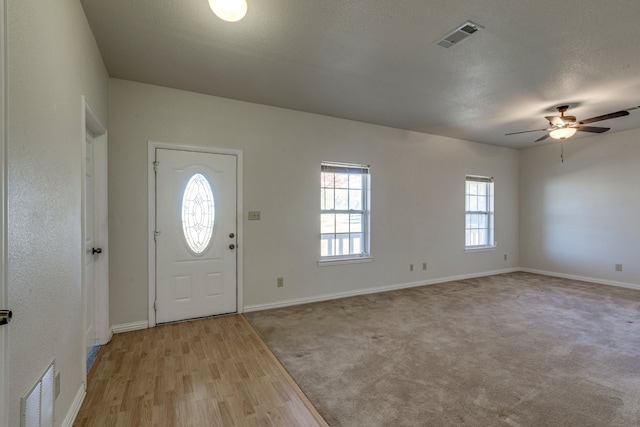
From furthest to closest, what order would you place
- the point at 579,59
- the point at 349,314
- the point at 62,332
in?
the point at 349,314
the point at 579,59
the point at 62,332

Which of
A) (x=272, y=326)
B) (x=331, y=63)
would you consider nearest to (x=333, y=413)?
(x=272, y=326)

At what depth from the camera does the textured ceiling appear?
2.13 meters

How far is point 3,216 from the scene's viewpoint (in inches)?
43.9

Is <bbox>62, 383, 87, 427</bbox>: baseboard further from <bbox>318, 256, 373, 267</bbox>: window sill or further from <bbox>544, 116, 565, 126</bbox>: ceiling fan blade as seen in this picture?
<bbox>544, 116, 565, 126</bbox>: ceiling fan blade

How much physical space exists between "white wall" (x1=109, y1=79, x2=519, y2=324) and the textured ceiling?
301mm

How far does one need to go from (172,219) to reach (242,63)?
1896 mm

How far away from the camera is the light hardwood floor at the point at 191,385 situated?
1.89m

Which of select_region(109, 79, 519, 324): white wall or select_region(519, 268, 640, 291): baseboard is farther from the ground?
select_region(109, 79, 519, 324): white wall

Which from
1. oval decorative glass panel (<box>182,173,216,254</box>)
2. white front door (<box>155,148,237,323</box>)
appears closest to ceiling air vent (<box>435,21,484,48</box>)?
white front door (<box>155,148,237,323</box>)

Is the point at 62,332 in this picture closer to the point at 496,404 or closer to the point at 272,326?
the point at 272,326

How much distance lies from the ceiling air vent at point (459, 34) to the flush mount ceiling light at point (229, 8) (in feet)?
5.30

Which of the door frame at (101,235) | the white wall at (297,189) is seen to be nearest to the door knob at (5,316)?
the door frame at (101,235)

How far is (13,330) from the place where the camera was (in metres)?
1.18

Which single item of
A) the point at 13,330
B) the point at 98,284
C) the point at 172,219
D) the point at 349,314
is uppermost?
the point at 172,219
